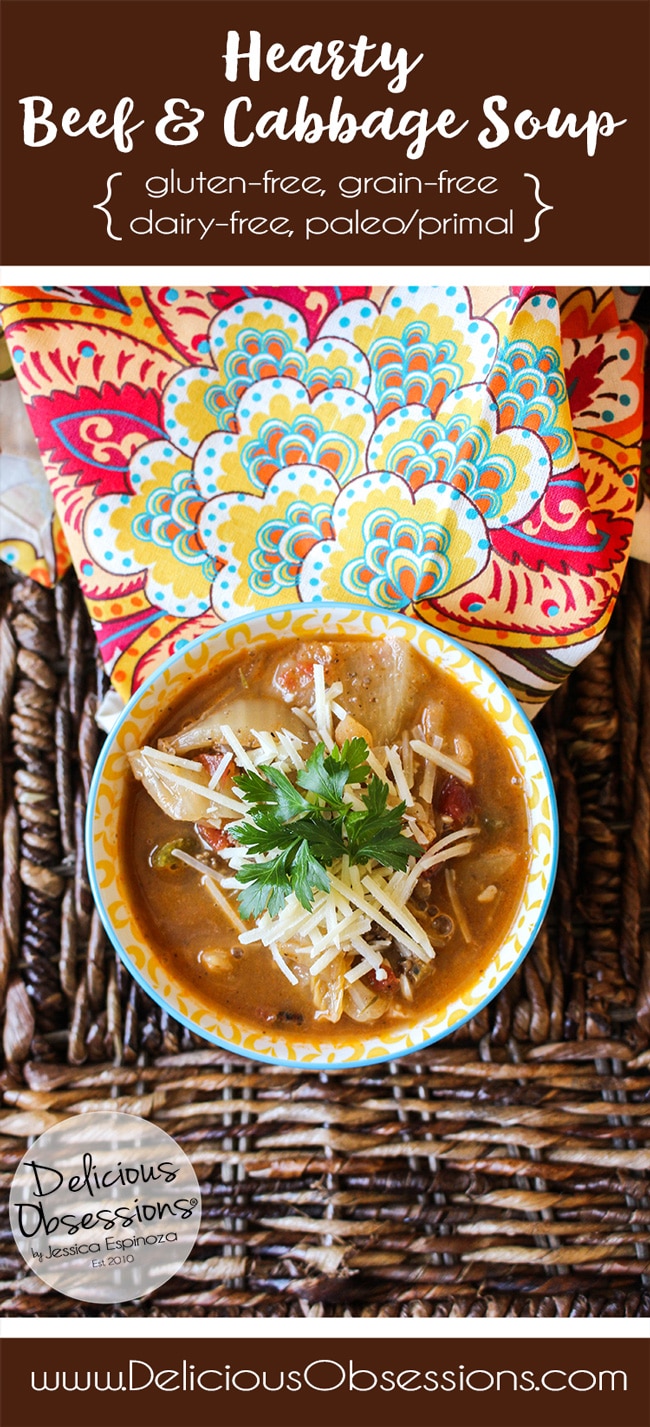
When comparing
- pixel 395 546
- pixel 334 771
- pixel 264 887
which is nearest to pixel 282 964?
pixel 264 887

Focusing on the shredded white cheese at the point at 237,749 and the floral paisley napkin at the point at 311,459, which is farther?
the floral paisley napkin at the point at 311,459

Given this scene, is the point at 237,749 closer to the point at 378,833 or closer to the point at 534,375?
the point at 378,833

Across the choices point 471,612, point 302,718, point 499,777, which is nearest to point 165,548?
point 302,718

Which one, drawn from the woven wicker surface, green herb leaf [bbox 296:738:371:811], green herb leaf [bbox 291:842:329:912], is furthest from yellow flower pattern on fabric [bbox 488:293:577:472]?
green herb leaf [bbox 291:842:329:912]

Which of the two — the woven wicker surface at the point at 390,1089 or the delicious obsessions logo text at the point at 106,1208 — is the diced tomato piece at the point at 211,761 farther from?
the delicious obsessions logo text at the point at 106,1208

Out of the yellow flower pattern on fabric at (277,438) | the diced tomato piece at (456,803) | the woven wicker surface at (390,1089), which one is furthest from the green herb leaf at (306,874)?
the yellow flower pattern on fabric at (277,438)

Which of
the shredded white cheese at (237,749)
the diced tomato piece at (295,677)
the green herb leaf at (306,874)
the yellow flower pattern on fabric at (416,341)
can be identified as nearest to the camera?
the green herb leaf at (306,874)

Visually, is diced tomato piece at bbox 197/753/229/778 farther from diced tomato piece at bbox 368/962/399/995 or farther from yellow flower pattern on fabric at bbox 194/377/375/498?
yellow flower pattern on fabric at bbox 194/377/375/498
